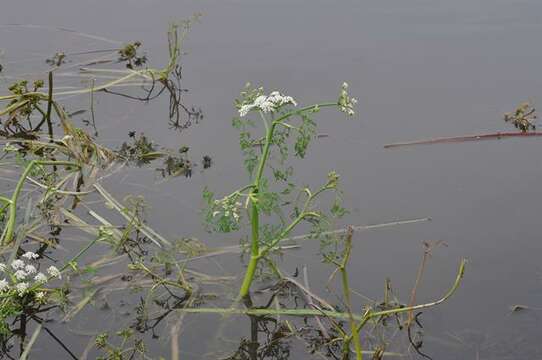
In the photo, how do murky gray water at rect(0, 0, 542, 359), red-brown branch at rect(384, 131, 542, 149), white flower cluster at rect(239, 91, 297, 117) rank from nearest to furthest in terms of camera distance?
white flower cluster at rect(239, 91, 297, 117) < murky gray water at rect(0, 0, 542, 359) < red-brown branch at rect(384, 131, 542, 149)

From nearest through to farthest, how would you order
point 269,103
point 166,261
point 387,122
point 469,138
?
point 269,103, point 166,261, point 469,138, point 387,122

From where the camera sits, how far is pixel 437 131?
4746 millimetres

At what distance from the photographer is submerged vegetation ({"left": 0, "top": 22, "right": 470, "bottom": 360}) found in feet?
10.1

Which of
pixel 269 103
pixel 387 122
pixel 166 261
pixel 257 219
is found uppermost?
pixel 269 103

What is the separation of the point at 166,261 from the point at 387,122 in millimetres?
1856

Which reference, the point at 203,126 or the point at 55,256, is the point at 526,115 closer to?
the point at 203,126

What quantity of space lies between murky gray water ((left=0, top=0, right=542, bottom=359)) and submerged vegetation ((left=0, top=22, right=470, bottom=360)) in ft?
0.27

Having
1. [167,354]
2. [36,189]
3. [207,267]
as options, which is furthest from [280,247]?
[36,189]

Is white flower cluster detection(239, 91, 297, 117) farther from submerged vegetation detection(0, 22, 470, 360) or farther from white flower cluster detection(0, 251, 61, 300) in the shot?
white flower cluster detection(0, 251, 61, 300)

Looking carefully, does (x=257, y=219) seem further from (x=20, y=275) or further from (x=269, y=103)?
(x=20, y=275)

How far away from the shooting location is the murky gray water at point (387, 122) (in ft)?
11.5

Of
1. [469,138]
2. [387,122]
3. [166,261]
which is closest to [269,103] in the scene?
[166,261]

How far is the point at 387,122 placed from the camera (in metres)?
4.82

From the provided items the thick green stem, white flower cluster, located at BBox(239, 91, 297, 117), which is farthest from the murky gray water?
white flower cluster, located at BBox(239, 91, 297, 117)
